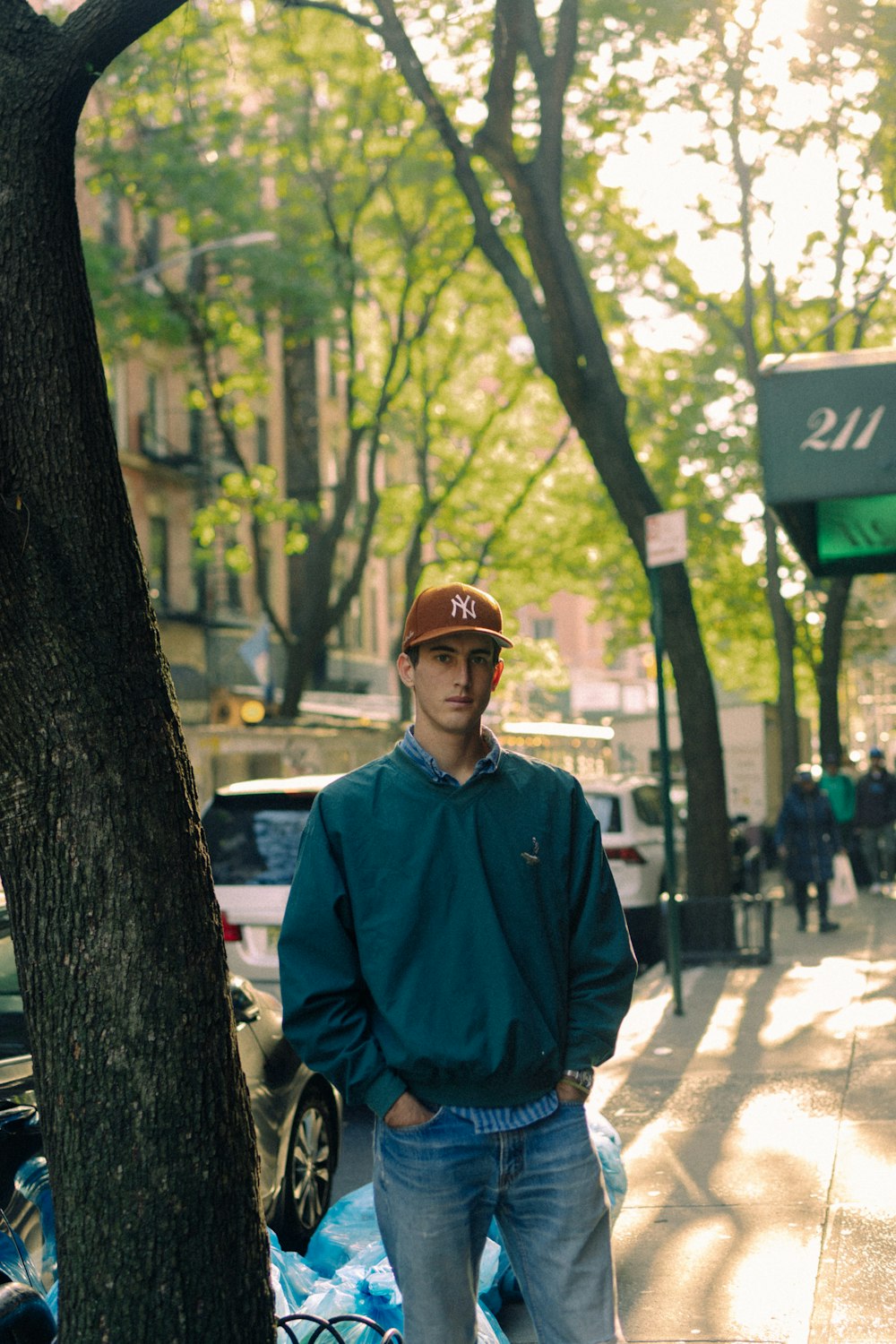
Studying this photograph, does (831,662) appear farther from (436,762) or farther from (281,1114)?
(436,762)

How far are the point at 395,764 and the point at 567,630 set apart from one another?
90.3 metres

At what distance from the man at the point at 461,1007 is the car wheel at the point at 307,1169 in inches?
121

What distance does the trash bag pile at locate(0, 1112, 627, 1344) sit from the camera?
4312mm

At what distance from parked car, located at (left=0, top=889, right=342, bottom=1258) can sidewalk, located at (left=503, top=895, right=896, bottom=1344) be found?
1.19 m

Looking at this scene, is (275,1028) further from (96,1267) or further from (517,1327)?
(96,1267)

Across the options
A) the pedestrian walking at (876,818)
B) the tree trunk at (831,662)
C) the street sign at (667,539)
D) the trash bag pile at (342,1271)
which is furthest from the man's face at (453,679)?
the tree trunk at (831,662)

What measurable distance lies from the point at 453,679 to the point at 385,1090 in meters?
0.83

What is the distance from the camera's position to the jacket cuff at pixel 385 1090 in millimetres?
3256

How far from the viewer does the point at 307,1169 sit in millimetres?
6711

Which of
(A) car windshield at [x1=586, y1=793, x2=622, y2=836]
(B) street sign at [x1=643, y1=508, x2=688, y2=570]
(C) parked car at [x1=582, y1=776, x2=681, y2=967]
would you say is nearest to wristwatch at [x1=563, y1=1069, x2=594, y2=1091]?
(B) street sign at [x1=643, y1=508, x2=688, y2=570]

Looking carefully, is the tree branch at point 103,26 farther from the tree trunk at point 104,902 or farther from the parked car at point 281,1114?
the parked car at point 281,1114

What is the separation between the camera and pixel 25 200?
3.92 m

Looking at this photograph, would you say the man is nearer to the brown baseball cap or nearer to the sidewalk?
the brown baseball cap

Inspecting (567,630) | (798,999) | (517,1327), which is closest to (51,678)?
(517,1327)
